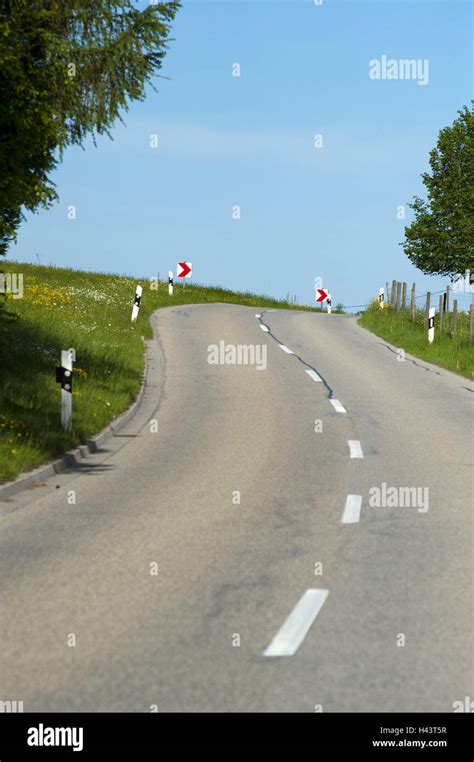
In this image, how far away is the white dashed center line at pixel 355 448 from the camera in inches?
539

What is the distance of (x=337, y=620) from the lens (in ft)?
21.5

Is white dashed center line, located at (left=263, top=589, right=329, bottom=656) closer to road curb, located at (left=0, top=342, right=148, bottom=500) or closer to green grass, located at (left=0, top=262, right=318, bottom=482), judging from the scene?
road curb, located at (left=0, top=342, right=148, bottom=500)

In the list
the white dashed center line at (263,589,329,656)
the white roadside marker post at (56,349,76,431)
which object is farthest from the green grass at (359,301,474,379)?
the white dashed center line at (263,589,329,656)

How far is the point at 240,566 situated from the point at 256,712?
114 inches

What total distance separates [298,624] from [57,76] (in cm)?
1058

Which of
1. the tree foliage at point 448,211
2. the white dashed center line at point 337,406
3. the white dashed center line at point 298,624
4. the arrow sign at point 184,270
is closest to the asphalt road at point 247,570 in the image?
the white dashed center line at point 298,624

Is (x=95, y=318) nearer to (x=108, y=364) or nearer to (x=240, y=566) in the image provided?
(x=108, y=364)

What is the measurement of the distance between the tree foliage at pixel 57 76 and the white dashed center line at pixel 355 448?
5.41 meters

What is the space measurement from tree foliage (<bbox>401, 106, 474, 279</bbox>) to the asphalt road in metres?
43.3

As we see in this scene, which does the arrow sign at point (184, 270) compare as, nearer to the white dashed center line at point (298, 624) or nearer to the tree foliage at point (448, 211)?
the tree foliage at point (448, 211)

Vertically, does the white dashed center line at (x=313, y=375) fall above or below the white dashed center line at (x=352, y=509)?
above

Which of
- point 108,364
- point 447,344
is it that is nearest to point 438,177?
point 447,344

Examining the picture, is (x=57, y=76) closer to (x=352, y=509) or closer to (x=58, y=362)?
(x=58, y=362)

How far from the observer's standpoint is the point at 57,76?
14734mm
